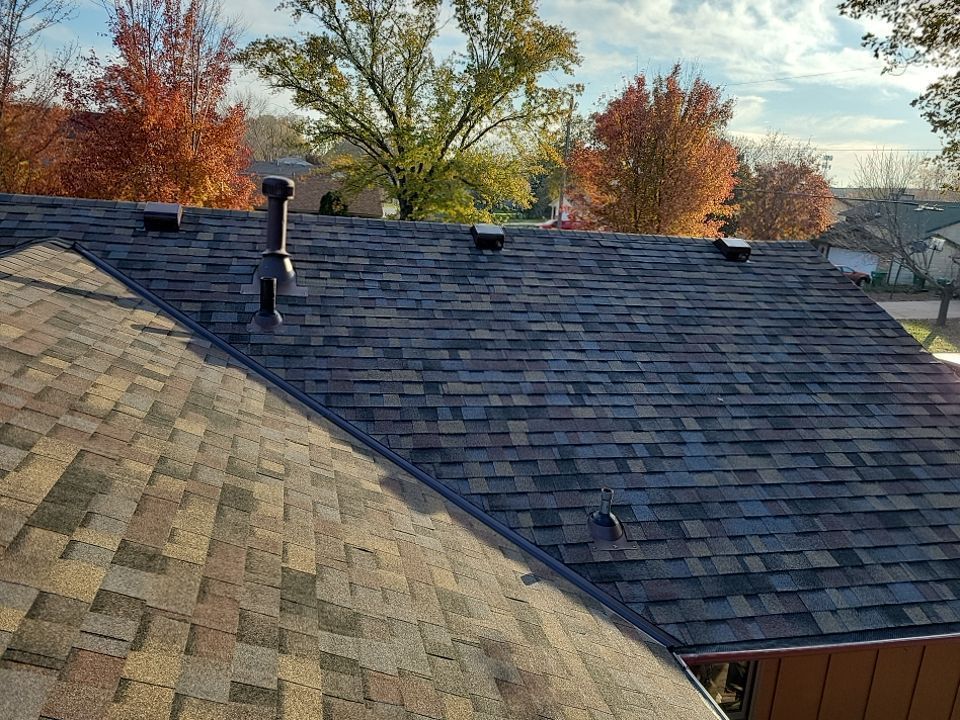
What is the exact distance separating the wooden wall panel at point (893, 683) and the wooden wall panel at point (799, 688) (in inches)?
22.0

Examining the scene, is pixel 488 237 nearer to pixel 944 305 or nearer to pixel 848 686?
pixel 848 686

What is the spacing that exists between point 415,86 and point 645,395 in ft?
71.2

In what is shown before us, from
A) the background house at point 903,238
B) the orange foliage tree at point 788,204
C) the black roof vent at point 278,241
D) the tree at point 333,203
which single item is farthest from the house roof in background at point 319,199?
the black roof vent at point 278,241

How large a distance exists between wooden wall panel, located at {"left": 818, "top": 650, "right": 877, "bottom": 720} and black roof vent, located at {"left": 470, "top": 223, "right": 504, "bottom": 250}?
6.58 metres

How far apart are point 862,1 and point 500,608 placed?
57.5 feet

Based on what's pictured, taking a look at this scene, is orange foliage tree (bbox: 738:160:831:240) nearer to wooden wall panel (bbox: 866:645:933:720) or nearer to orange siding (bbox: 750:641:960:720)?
orange siding (bbox: 750:641:960:720)

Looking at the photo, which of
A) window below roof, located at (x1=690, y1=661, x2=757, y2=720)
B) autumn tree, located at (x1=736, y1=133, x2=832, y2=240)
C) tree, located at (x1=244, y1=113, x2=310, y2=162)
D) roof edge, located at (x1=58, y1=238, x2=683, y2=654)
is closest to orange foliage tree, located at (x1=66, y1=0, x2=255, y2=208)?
roof edge, located at (x1=58, y1=238, x2=683, y2=654)

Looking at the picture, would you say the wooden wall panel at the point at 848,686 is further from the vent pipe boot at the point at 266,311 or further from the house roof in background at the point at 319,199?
the house roof in background at the point at 319,199

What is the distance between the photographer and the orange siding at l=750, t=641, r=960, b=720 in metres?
5.56

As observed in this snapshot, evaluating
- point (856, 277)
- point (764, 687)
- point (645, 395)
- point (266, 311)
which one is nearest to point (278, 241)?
point (266, 311)

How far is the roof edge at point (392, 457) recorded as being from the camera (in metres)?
4.94

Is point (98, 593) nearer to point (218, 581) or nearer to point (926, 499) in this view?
point (218, 581)

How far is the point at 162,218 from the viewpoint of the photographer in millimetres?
8289

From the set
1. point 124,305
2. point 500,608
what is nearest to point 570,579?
point 500,608
